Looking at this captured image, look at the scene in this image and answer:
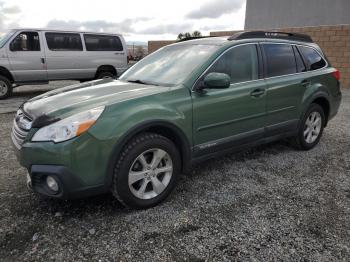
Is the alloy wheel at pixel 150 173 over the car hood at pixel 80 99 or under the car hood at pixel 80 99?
under

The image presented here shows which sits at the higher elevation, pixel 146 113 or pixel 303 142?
pixel 146 113

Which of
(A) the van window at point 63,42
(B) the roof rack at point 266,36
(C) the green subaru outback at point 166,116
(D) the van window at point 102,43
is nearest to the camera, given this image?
(C) the green subaru outback at point 166,116

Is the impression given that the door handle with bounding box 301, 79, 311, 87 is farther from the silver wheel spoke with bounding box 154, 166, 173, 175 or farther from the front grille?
the front grille

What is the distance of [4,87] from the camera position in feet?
29.7

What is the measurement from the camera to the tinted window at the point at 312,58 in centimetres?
452

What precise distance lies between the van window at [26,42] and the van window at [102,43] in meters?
1.57

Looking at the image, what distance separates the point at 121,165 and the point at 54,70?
8118mm

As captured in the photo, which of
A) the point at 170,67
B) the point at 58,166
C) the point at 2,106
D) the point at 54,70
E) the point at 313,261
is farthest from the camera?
the point at 54,70

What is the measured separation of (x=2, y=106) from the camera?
8.23m

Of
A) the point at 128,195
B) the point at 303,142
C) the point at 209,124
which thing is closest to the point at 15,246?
the point at 128,195

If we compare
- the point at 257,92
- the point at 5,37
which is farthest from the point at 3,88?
the point at 257,92

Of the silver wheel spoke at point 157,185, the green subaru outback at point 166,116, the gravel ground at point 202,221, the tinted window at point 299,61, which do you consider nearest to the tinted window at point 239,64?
the green subaru outback at point 166,116

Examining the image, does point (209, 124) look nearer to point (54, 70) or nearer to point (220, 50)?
point (220, 50)

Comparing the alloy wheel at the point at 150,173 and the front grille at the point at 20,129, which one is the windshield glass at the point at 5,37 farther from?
the alloy wheel at the point at 150,173
